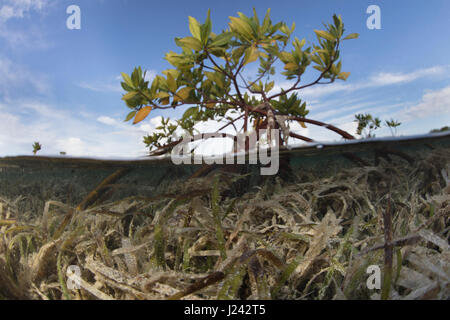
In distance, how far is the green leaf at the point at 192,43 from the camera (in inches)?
43.1

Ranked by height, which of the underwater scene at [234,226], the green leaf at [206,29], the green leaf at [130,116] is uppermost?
the green leaf at [206,29]

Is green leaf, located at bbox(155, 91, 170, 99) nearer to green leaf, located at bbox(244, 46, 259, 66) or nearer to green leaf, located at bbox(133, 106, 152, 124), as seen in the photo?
green leaf, located at bbox(133, 106, 152, 124)

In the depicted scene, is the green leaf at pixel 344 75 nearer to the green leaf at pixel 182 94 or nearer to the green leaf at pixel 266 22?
the green leaf at pixel 266 22

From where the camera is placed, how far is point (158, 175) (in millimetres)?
1042

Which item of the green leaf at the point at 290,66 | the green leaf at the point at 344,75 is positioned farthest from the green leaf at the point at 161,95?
the green leaf at the point at 344,75

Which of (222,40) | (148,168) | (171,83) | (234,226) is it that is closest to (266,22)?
(222,40)

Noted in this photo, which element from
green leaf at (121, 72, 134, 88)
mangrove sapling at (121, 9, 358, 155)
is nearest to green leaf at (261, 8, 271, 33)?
mangrove sapling at (121, 9, 358, 155)

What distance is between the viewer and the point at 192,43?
3.64 feet

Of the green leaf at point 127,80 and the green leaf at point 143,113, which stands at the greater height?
the green leaf at point 127,80

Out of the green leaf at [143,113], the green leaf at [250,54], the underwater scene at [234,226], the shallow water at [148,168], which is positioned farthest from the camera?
the green leaf at [143,113]

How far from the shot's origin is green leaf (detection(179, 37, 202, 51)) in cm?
109

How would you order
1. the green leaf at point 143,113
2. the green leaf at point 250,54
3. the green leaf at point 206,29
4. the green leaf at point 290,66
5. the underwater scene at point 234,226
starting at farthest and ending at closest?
the green leaf at point 290,66, the green leaf at point 143,113, the green leaf at point 250,54, the green leaf at point 206,29, the underwater scene at point 234,226

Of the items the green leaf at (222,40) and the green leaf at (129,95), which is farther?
the green leaf at (129,95)

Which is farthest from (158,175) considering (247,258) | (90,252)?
(247,258)
